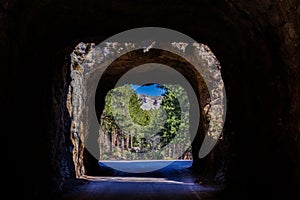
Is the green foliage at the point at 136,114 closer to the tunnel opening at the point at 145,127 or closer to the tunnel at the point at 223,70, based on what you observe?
the tunnel opening at the point at 145,127

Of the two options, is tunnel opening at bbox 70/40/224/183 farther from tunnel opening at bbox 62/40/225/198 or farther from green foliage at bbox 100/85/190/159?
green foliage at bbox 100/85/190/159

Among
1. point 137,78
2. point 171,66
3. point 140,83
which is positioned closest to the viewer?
point 171,66

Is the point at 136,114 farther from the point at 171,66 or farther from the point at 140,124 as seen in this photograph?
the point at 171,66

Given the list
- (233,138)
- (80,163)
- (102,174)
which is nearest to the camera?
(233,138)

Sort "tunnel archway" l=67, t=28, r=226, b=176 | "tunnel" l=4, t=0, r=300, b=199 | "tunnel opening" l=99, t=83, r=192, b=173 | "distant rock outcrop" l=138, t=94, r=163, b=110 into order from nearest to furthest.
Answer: "tunnel" l=4, t=0, r=300, b=199 → "tunnel archway" l=67, t=28, r=226, b=176 → "tunnel opening" l=99, t=83, r=192, b=173 → "distant rock outcrop" l=138, t=94, r=163, b=110

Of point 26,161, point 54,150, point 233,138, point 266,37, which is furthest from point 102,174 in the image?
point 266,37

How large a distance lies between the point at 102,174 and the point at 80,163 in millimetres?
2168

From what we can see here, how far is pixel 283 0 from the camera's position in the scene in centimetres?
418

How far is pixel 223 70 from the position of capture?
8516mm

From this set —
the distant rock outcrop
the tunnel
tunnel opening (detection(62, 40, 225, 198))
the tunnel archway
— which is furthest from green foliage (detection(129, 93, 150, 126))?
the tunnel

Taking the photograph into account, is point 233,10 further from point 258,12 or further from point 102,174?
point 102,174

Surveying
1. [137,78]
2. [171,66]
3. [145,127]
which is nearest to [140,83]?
[137,78]

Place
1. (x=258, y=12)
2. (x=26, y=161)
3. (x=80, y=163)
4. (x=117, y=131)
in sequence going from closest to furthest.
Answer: (x=258, y=12) < (x=26, y=161) < (x=80, y=163) < (x=117, y=131)

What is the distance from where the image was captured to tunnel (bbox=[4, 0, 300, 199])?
4.81 m
